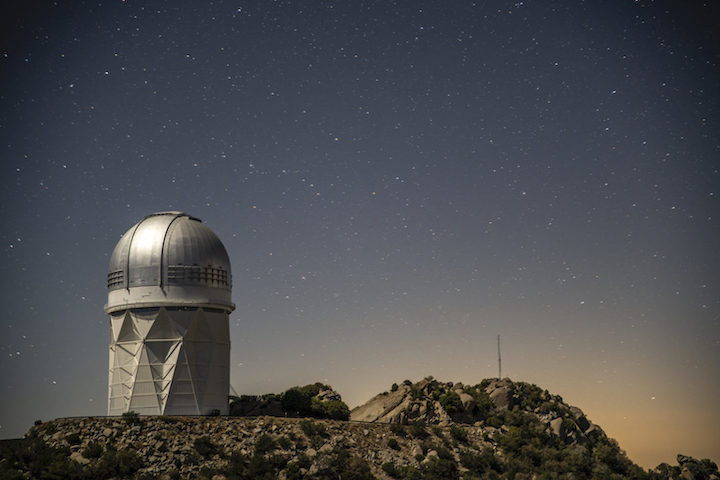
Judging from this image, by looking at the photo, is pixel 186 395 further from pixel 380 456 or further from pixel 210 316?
pixel 380 456

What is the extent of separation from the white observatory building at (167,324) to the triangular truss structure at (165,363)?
0.06m

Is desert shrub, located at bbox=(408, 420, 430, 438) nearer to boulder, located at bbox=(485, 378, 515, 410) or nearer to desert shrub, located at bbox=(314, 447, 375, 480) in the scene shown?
desert shrub, located at bbox=(314, 447, 375, 480)

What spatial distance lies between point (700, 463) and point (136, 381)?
4449cm

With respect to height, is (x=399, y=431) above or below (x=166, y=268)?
below

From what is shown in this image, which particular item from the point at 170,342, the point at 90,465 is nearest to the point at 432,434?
the point at 170,342

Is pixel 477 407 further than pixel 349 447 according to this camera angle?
Yes

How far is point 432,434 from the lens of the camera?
50.2 meters

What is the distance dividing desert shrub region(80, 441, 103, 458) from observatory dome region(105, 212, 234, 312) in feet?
33.0

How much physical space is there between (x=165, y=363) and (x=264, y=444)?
9.03 m

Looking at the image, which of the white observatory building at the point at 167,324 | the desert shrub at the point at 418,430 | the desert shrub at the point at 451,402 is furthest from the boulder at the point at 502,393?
the white observatory building at the point at 167,324

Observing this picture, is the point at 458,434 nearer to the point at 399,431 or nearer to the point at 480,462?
the point at 480,462

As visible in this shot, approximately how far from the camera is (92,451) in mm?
40812

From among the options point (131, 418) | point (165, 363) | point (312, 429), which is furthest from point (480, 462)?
point (131, 418)

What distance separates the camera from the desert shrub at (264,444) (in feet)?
142
